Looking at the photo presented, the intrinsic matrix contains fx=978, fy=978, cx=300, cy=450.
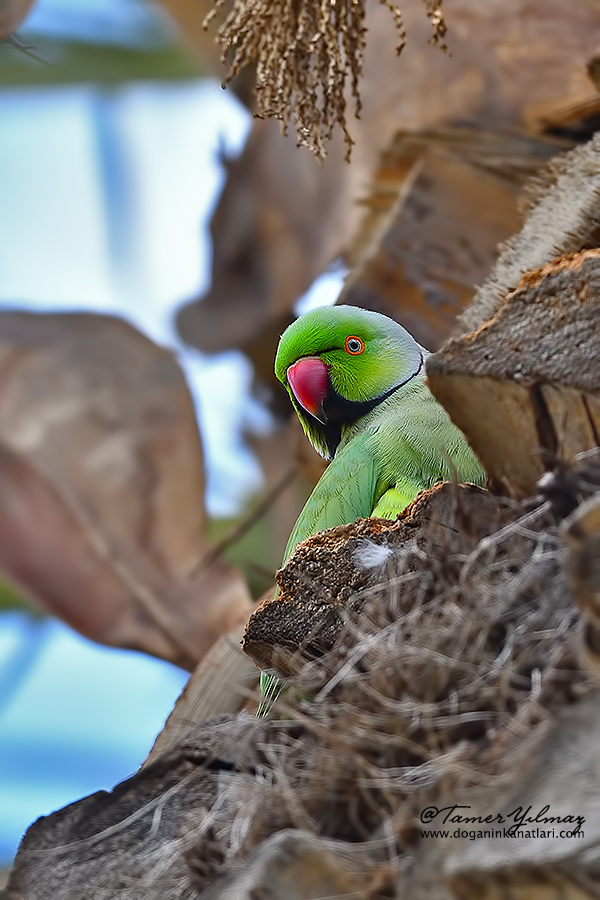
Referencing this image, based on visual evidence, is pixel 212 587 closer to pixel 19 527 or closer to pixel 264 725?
pixel 19 527

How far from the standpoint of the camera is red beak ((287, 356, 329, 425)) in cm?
248

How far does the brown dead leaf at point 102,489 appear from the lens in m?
3.77

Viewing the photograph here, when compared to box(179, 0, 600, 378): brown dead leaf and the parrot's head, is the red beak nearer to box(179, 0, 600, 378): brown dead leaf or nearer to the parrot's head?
the parrot's head

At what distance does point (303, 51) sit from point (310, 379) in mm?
786

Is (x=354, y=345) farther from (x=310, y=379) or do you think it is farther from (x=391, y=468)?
(x=391, y=468)

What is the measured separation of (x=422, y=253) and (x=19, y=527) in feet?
6.40

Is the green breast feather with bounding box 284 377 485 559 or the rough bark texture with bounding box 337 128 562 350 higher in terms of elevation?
the rough bark texture with bounding box 337 128 562 350

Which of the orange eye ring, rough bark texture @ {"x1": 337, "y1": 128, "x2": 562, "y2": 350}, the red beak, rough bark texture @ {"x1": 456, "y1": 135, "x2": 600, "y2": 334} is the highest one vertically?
rough bark texture @ {"x1": 337, "y1": 128, "x2": 562, "y2": 350}

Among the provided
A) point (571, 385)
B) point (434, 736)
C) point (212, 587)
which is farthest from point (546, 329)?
point (212, 587)

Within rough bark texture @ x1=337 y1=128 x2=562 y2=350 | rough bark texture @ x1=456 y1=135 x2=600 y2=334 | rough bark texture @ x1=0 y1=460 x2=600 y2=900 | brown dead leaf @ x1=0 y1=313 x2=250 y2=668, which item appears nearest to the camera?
rough bark texture @ x1=0 y1=460 x2=600 y2=900

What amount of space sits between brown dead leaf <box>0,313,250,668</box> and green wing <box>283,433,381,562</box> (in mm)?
1562

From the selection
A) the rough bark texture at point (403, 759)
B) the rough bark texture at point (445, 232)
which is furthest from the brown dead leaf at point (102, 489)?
the rough bark texture at point (403, 759)

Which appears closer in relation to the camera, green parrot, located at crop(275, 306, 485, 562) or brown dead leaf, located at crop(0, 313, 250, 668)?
green parrot, located at crop(275, 306, 485, 562)

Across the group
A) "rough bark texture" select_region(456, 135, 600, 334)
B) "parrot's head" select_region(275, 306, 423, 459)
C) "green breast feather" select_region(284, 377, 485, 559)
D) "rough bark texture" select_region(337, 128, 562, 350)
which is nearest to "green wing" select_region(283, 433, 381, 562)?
"green breast feather" select_region(284, 377, 485, 559)
